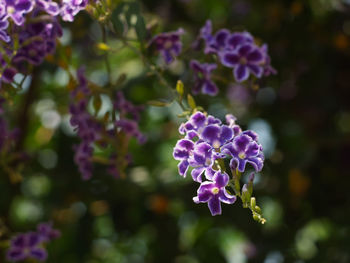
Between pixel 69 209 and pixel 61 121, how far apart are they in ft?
1.17

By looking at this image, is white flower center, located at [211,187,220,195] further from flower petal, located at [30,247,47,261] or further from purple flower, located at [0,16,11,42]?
flower petal, located at [30,247,47,261]

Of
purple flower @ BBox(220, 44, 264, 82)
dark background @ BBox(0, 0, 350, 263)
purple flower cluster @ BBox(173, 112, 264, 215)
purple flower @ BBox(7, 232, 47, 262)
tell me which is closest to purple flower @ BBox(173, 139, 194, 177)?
purple flower cluster @ BBox(173, 112, 264, 215)

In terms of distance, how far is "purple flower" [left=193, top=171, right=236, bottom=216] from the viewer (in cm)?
81

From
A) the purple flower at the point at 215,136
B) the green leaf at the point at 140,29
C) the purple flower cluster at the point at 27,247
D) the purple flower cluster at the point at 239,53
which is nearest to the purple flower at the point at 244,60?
the purple flower cluster at the point at 239,53

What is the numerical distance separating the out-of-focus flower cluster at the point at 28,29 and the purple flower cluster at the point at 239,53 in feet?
0.88

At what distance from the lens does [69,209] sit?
179 cm

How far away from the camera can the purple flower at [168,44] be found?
1087 millimetres

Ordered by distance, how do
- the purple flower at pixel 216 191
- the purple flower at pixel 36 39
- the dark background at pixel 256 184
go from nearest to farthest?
1. the purple flower at pixel 216 191
2. the purple flower at pixel 36 39
3. the dark background at pixel 256 184

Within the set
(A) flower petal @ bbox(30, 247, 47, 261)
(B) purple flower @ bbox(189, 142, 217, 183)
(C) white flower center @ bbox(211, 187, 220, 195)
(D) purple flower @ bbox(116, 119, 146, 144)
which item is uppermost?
(B) purple flower @ bbox(189, 142, 217, 183)

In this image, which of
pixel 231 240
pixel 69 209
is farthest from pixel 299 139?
pixel 69 209

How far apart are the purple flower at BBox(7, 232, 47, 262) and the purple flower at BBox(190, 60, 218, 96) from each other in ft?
1.52

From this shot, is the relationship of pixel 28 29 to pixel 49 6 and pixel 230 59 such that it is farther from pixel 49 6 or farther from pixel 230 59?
pixel 230 59

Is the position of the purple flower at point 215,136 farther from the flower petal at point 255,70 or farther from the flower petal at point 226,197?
the flower petal at point 255,70

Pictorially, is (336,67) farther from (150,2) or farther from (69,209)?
(69,209)
